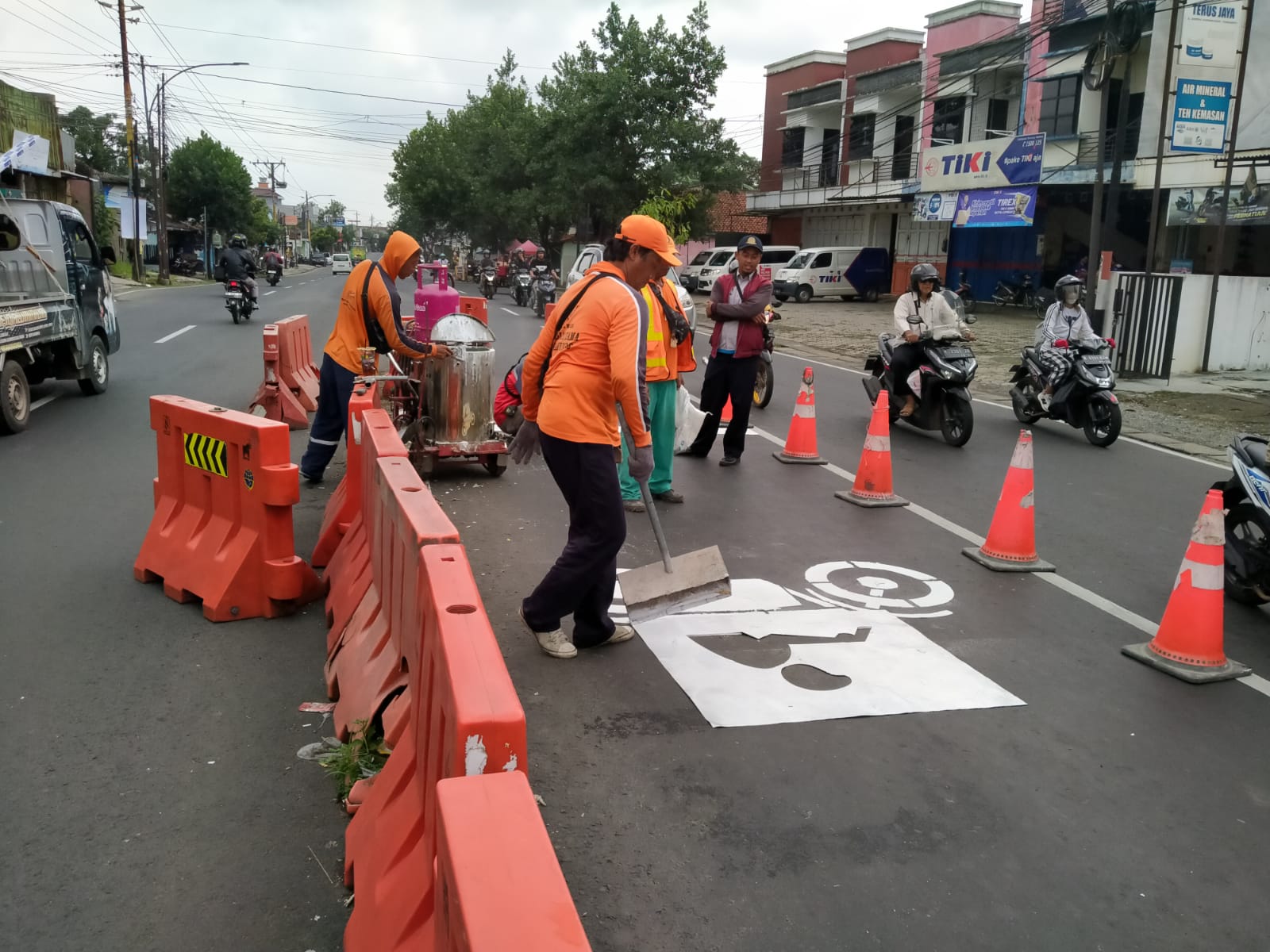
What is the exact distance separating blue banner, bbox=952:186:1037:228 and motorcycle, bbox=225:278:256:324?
2037 centimetres

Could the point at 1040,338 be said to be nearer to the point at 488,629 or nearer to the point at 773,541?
the point at 773,541

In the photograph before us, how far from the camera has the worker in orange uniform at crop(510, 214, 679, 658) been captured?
451 centimetres

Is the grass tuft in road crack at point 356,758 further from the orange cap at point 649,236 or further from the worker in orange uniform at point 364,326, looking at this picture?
the worker in orange uniform at point 364,326

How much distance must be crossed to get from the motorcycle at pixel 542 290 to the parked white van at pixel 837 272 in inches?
386

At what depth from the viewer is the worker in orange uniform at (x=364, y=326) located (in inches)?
280

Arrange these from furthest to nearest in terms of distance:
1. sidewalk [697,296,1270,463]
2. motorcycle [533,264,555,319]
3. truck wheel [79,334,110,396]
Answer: motorcycle [533,264,555,319] → truck wheel [79,334,110,396] → sidewalk [697,296,1270,463]

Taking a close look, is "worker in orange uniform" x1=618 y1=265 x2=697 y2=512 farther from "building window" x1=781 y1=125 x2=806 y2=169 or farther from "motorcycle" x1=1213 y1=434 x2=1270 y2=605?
"building window" x1=781 y1=125 x2=806 y2=169

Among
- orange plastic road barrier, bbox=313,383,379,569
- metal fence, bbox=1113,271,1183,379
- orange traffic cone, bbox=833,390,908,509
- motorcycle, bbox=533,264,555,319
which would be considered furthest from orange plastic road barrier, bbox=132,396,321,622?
motorcycle, bbox=533,264,555,319

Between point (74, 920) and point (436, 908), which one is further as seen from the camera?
point (74, 920)

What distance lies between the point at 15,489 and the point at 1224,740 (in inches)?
305

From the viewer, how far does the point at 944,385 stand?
1065 cm

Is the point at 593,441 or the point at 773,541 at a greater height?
the point at 593,441

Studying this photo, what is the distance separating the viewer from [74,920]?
2.88 metres

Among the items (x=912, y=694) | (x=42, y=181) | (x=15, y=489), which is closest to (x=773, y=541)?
(x=912, y=694)
